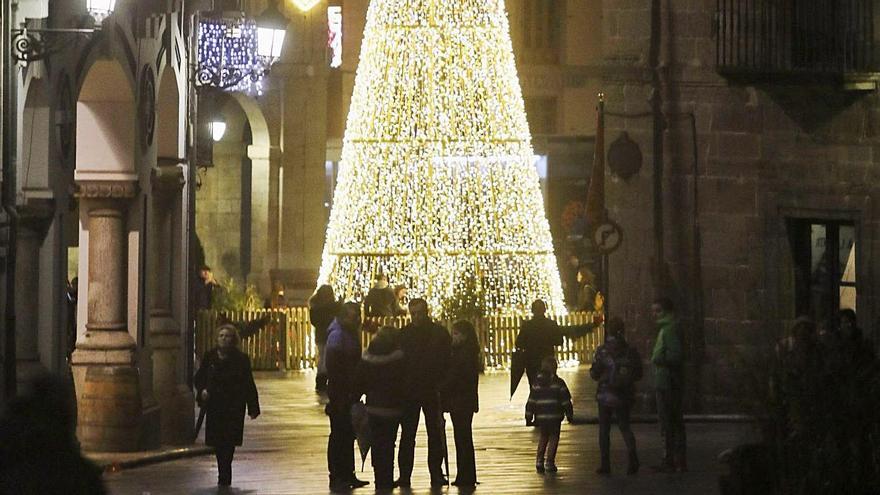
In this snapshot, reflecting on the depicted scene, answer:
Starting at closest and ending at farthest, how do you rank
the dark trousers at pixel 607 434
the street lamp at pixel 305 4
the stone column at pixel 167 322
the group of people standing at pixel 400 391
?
the group of people standing at pixel 400 391, the dark trousers at pixel 607 434, the stone column at pixel 167 322, the street lamp at pixel 305 4

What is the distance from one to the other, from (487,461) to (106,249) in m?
4.20

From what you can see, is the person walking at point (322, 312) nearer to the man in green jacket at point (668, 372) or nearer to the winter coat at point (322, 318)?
the winter coat at point (322, 318)

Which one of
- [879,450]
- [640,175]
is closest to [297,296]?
[640,175]

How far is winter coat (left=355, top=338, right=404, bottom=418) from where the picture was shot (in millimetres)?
19562

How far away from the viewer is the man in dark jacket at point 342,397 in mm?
19812

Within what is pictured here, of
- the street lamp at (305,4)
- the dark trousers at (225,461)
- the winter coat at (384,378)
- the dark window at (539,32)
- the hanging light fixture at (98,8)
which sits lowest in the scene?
the dark trousers at (225,461)

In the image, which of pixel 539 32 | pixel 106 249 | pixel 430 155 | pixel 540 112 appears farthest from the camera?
pixel 539 32

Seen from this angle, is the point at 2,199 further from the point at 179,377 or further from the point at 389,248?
the point at 389,248

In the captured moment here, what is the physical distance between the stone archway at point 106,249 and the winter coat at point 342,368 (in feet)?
9.30

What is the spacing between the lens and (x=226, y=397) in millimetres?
19828

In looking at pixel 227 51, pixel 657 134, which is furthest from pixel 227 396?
pixel 657 134

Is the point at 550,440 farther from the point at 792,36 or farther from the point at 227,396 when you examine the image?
the point at 792,36

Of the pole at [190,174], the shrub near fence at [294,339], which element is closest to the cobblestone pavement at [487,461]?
the pole at [190,174]

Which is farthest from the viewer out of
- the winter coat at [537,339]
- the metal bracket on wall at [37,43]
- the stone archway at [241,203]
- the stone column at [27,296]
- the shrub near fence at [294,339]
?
the stone archway at [241,203]
